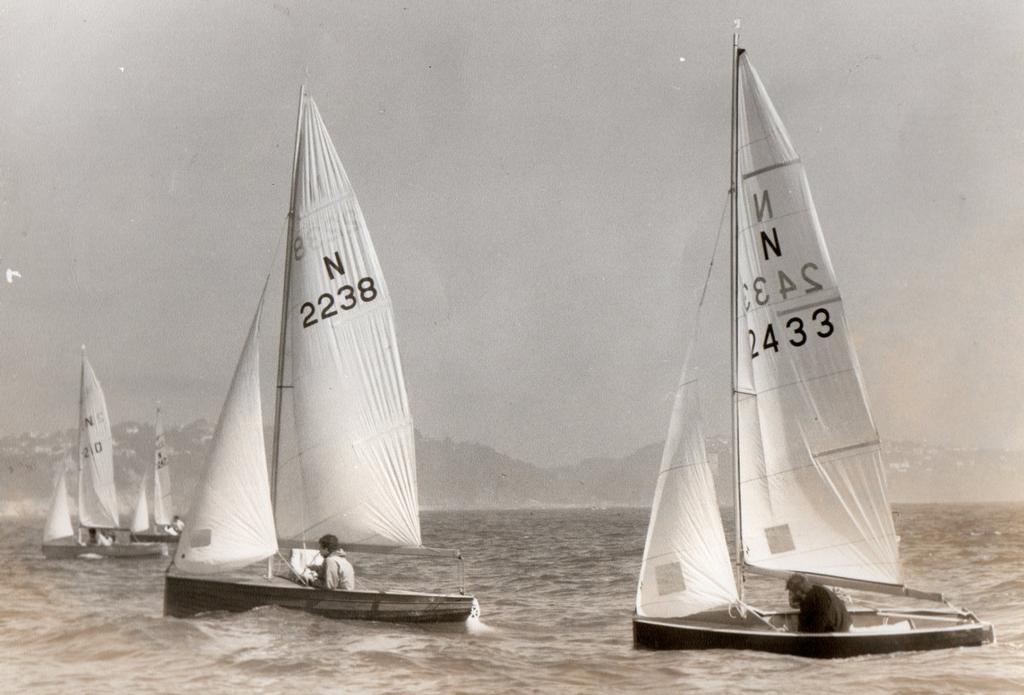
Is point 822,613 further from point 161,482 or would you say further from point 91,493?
point 91,493

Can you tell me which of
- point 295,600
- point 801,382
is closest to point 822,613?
point 801,382

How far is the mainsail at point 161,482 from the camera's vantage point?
12348 millimetres

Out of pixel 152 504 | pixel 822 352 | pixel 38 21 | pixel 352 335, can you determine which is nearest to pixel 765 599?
pixel 822 352

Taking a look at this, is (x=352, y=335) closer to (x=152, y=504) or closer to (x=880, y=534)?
(x=880, y=534)

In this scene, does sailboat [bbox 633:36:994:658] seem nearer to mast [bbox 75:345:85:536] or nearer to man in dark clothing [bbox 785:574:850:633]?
man in dark clothing [bbox 785:574:850:633]

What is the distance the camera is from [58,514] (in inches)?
544

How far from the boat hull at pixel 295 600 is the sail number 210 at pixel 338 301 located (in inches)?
110

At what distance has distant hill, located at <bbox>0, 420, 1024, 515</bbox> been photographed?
1148 cm

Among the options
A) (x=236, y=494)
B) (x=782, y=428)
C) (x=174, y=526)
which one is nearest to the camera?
(x=782, y=428)

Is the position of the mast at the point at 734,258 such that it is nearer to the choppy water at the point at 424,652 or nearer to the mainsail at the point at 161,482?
the choppy water at the point at 424,652

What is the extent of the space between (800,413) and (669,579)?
1980 mm

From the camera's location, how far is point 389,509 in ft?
37.7

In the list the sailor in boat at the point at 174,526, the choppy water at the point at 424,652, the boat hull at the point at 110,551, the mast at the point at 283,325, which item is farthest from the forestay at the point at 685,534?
the boat hull at the point at 110,551

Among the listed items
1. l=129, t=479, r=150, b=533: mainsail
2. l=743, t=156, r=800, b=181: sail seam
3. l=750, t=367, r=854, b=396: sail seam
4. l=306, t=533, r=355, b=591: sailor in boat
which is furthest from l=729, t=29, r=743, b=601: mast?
l=129, t=479, r=150, b=533: mainsail
